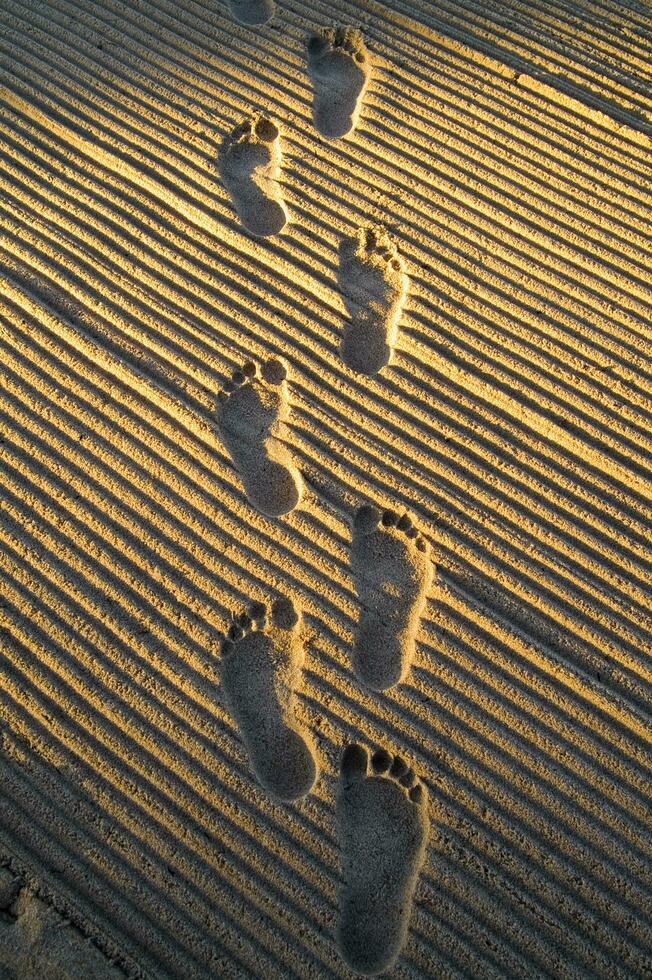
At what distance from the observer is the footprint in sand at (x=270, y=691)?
79.0 inches

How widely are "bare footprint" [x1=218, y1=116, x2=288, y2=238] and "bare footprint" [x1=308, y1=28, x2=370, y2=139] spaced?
0.21 m

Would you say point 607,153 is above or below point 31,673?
A: above

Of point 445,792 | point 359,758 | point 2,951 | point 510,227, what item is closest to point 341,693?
point 359,758

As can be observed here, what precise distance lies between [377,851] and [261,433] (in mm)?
Answer: 1345

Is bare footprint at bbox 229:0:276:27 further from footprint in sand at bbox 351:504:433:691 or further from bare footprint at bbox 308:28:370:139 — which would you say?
footprint in sand at bbox 351:504:433:691

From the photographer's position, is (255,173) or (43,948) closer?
(43,948)

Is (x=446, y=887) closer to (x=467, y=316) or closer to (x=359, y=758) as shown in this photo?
(x=359, y=758)

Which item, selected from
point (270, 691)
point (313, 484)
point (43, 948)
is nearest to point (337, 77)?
point (313, 484)

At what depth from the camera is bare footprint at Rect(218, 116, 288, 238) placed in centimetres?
251

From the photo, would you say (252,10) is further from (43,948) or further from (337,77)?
(43,948)

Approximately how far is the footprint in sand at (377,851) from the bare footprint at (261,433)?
0.83 m

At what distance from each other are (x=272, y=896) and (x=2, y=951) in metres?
0.77

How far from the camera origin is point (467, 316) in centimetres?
238

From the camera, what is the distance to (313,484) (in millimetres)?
2236
